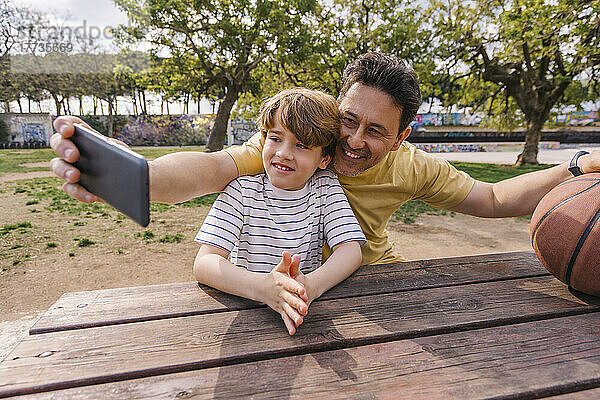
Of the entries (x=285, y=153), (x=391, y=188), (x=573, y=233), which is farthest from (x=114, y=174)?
(x=573, y=233)

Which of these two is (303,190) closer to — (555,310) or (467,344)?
(467,344)

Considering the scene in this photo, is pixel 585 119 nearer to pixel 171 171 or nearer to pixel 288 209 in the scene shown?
pixel 288 209

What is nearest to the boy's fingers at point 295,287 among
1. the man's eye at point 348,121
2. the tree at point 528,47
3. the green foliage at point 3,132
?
the man's eye at point 348,121

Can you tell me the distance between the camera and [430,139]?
3122 cm

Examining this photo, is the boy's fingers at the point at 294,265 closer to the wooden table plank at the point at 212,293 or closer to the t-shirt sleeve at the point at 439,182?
the wooden table plank at the point at 212,293

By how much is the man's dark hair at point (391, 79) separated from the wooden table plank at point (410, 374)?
3.64 ft

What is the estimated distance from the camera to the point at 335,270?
61.6 inches

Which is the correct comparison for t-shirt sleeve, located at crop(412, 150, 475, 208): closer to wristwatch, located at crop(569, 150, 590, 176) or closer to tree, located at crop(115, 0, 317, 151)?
wristwatch, located at crop(569, 150, 590, 176)

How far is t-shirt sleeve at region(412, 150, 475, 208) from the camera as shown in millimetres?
2199

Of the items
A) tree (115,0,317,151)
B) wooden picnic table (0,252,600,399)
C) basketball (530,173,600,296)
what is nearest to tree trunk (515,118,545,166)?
tree (115,0,317,151)

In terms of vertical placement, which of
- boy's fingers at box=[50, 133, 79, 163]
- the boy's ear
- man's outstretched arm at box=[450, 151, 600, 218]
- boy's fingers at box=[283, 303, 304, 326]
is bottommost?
boy's fingers at box=[283, 303, 304, 326]

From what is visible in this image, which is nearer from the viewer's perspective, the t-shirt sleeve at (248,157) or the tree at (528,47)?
the t-shirt sleeve at (248,157)

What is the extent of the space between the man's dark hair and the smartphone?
121cm

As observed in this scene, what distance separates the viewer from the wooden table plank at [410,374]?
3.25 feet
